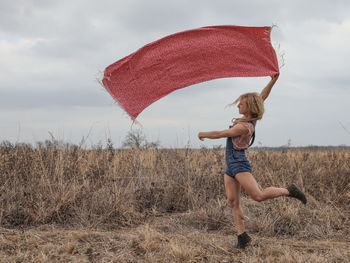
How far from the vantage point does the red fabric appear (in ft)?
14.1

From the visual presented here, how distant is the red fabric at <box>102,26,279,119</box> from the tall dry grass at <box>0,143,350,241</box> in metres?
1.94

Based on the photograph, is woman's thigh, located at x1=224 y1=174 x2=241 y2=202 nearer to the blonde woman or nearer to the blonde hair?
the blonde woman

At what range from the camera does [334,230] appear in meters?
5.00

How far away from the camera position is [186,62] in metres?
4.32

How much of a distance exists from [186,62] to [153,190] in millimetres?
2835

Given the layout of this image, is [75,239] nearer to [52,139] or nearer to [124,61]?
[124,61]

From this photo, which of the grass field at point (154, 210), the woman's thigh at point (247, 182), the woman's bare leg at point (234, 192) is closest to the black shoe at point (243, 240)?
the grass field at point (154, 210)

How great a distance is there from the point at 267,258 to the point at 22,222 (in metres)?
3.56

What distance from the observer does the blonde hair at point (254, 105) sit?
144 inches

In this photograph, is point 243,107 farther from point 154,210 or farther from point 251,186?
point 154,210

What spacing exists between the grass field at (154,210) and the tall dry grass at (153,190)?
0.06ft

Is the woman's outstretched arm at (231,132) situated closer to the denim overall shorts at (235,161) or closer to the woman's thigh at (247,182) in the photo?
the denim overall shorts at (235,161)

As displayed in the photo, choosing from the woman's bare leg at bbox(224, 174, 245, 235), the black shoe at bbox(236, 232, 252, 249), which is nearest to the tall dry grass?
the black shoe at bbox(236, 232, 252, 249)

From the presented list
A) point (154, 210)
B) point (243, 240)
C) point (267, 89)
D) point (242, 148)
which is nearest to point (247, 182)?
point (242, 148)
